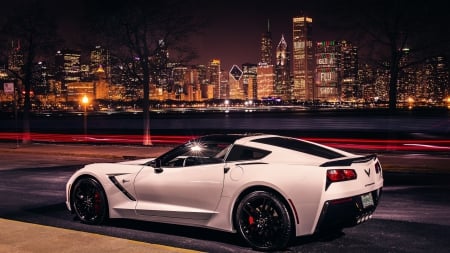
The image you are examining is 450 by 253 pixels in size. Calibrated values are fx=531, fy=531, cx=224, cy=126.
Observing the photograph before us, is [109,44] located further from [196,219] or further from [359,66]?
[196,219]

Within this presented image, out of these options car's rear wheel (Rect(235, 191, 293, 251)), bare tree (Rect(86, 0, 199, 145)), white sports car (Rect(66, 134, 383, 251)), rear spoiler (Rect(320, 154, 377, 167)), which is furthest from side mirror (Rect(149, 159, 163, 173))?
bare tree (Rect(86, 0, 199, 145))

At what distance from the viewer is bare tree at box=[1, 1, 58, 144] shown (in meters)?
28.0

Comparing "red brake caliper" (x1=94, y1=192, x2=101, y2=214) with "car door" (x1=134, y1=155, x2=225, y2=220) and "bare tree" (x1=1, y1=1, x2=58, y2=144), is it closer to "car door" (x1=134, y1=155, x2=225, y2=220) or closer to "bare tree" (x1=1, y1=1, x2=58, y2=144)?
"car door" (x1=134, y1=155, x2=225, y2=220)

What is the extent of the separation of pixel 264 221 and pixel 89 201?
3.08 metres

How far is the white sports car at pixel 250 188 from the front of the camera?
20.3 ft

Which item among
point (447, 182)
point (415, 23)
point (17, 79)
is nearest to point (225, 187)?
point (447, 182)

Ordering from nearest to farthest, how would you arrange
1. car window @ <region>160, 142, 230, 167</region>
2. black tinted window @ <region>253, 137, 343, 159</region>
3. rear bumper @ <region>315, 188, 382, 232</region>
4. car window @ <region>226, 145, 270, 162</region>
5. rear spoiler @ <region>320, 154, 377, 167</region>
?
1. rear bumper @ <region>315, 188, 382, 232</region>
2. rear spoiler @ <region>320, 154, 377, 167</region>
3. car window @ <region>226, 145, 270, 162</region>
4. black tinted window @ <region>253, 137, 343, 159</region>
5. car window @ <region>160, 142, 230, 167</region>

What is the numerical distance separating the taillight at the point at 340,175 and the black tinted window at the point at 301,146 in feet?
1.95

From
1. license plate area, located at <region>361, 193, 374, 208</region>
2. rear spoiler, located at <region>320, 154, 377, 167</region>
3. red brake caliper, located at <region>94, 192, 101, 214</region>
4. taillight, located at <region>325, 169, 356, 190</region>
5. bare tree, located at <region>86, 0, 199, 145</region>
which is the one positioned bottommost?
red brake caliper, located at <region>94, 192, 101, 214</region>

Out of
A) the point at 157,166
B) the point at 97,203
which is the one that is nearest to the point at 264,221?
the point at 157,166

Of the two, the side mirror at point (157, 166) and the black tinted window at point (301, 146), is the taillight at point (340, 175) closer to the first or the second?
the black tinted window at point (301, 146)

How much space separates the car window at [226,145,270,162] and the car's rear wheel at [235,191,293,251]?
57 cm

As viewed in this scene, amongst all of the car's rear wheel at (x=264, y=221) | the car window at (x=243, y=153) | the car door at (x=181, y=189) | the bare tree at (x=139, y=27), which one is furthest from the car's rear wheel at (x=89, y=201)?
the bare tree at (x=139, y=27)

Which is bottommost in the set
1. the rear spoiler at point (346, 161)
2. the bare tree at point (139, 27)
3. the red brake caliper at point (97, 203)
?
the red brake caliper at point (97, 203)
